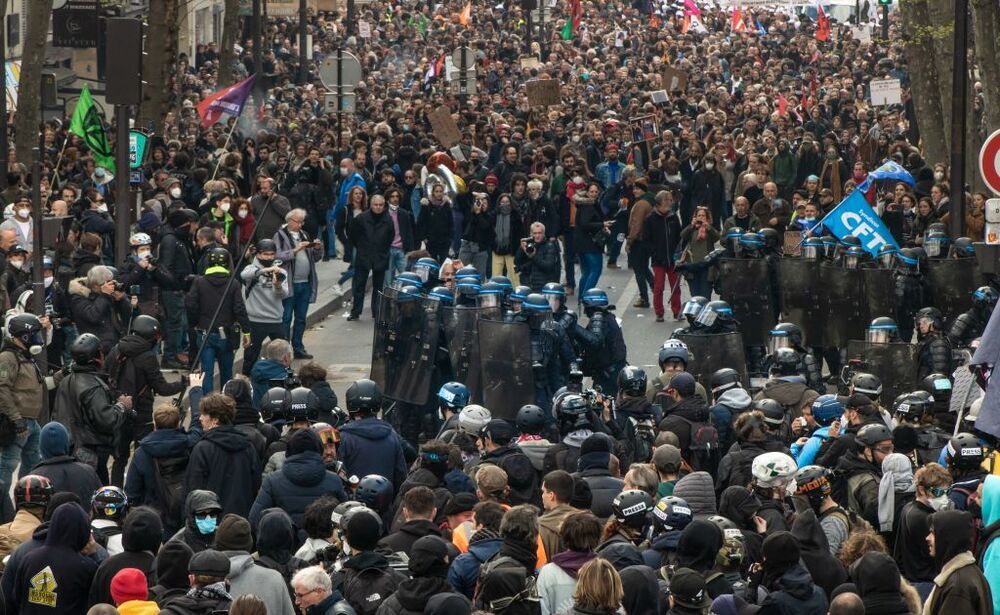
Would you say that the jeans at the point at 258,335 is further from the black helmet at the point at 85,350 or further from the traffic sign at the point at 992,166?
the traffic sign at the point at 992,166

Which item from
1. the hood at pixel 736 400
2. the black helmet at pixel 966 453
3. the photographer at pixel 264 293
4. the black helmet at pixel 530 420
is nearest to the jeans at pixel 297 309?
the photographer at pixel 264 293

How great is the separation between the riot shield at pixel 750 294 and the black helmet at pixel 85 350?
23.6ft

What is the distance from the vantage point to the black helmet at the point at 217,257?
1608 centimetres

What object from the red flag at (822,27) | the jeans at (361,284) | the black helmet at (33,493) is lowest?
the jeans at (361,284)

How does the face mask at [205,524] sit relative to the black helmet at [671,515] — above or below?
below

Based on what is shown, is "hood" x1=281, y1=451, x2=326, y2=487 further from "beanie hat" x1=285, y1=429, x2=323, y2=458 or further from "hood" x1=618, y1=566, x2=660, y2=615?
"hood" x1=618, y1=566, x2=660, y2=615

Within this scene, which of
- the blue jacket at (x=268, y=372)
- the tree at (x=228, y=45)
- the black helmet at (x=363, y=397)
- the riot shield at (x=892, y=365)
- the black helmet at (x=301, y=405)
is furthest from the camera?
the tree at (x=228, y=45)

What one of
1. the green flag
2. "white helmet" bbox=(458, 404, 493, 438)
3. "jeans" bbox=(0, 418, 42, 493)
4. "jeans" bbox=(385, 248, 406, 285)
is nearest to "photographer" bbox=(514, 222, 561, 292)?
"jeans" bbox=(385, 248, 406, 285)

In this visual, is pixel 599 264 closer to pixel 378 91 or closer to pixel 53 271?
pixel 53 271

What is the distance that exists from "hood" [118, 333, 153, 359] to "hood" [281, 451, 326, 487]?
330 cm

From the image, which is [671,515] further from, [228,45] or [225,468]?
[228,45]

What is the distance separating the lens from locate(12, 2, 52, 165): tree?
965 inches

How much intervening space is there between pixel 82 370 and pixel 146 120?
1542 centimetres

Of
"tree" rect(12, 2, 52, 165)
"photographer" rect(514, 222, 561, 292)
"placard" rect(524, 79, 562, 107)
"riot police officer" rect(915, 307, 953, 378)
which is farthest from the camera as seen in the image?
"placard" rect(524, 79, 562, 107)
